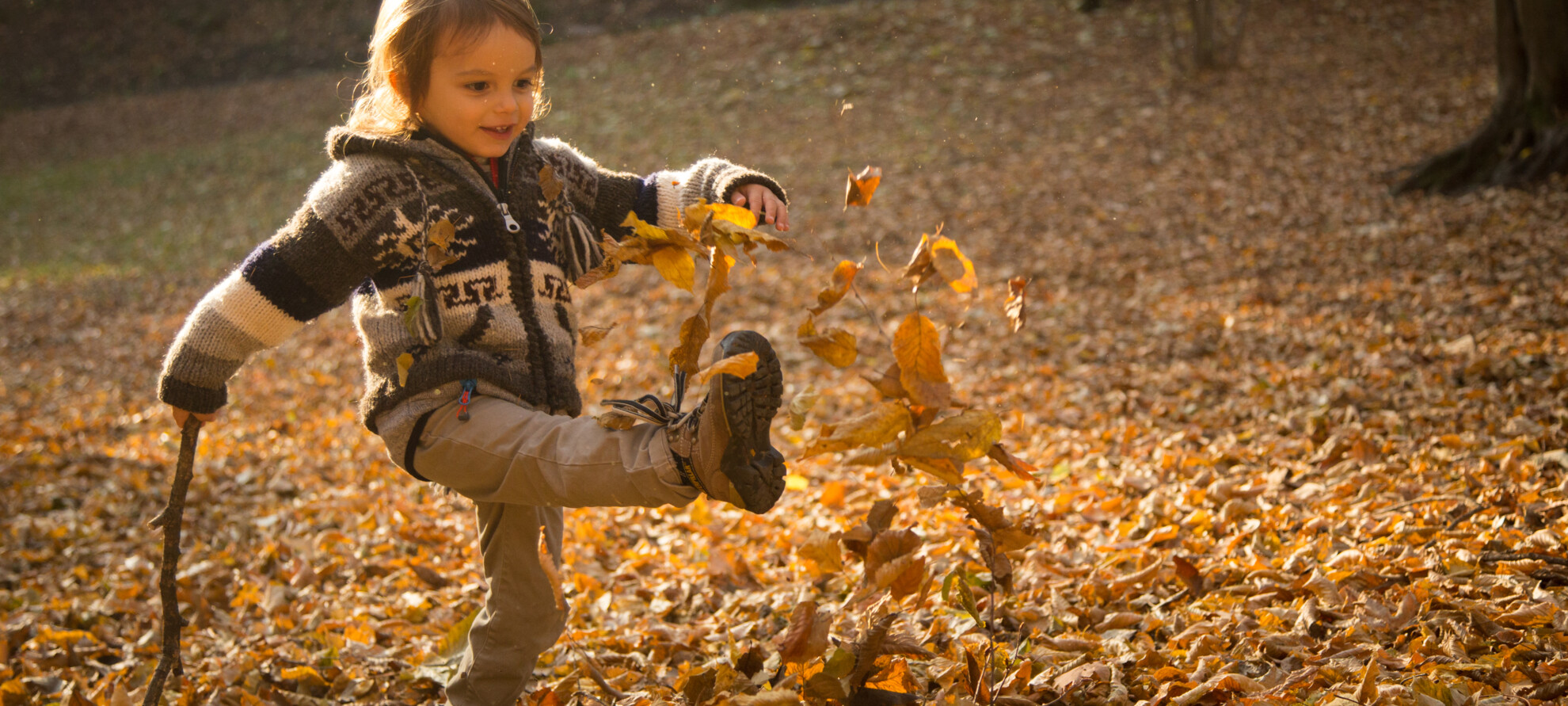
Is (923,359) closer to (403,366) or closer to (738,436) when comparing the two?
(738,436)

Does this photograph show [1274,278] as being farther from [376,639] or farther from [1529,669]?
[376,639]

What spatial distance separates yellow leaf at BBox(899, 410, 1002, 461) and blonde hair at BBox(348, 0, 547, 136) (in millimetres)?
1096

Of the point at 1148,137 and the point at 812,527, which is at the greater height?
the point at 1148,137

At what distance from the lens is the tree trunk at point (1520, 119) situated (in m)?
5.97

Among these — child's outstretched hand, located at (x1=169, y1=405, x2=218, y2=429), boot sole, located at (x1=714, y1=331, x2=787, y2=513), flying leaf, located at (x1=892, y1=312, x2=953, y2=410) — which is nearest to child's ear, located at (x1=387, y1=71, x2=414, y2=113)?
child's outstretched hand, located at (x1=169, y1=405, x2=218, y2=429)

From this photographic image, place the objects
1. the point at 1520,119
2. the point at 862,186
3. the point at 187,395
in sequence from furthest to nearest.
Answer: the point at 1520,119
the point at 187,395
the point at 862,186

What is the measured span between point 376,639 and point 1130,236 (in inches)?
201

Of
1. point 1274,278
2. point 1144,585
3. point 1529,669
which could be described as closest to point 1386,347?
point 1274,278

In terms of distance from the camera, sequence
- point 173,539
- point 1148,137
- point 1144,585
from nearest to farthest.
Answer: point 173,539, point 1144,585, point 1148,137

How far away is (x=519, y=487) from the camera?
2027 mm

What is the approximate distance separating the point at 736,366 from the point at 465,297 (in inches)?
27.7

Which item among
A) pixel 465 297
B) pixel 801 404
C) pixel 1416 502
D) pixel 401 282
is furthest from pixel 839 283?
pixel 1416 502

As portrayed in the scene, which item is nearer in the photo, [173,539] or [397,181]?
[397,181]

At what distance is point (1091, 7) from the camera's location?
11242 mm
